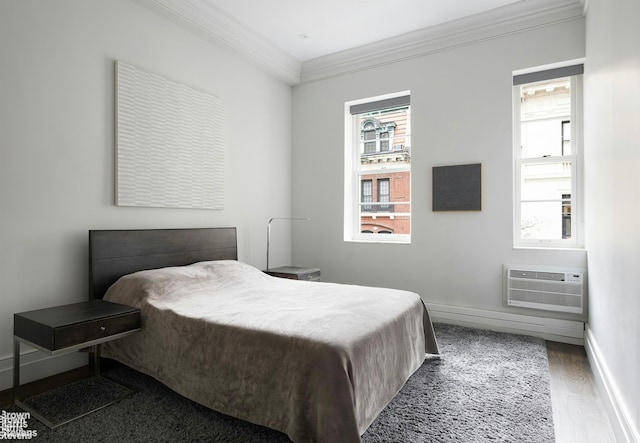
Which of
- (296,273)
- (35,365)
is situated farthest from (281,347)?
(296,273)

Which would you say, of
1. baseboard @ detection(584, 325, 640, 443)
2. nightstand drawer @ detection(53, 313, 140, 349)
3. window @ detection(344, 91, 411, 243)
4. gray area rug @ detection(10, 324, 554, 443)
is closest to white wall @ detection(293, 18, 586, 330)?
window @ detection(344, 91, 411, 243)

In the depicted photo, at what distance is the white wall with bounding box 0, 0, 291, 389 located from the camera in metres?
2.35

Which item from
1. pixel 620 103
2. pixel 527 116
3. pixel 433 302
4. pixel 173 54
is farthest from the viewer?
pixel 433 302

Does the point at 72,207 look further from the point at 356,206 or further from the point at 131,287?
the point at 356,206

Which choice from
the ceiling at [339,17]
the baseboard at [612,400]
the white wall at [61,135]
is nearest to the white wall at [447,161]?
the ceiling at [339,17]

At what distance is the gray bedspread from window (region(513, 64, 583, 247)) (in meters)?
1.68

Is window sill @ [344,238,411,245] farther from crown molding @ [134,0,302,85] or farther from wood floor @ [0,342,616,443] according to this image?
crown molding @ [134,0,302,85]

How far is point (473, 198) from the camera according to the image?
3.73 m

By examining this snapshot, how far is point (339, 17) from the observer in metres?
3.65

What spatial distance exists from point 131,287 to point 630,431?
2.81 metres

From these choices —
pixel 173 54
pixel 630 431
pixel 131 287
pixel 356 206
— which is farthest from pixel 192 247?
pixel 630 431

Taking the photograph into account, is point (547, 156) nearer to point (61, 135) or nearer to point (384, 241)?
point (384, 241)

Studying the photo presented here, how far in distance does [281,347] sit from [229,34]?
317 centimetres

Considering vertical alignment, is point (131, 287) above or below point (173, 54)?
below
